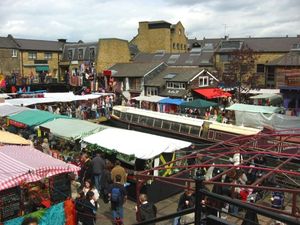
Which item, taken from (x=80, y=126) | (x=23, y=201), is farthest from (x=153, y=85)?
(x=23, y=201)

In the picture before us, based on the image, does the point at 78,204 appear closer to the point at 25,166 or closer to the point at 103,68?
the point at 25,166

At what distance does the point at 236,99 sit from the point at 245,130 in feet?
70.0

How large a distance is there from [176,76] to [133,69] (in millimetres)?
7521

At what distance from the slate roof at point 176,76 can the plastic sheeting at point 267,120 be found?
49.1 ft

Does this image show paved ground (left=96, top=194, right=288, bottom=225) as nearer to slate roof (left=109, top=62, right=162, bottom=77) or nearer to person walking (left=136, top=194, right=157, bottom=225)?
person walking (left=136, top=194, right=157, bottom=225)

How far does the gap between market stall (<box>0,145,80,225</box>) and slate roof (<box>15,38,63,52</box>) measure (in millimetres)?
44997

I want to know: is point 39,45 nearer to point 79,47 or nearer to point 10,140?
point 79,47

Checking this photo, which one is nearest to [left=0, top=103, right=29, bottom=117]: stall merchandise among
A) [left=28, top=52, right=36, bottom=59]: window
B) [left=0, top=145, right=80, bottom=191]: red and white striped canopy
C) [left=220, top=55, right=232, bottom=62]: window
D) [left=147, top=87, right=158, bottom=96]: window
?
[left=0, top=145, right=80, bottom=191]: red and white striped canopy

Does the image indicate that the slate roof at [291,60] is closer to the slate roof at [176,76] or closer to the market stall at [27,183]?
the slate roof at [176,76]

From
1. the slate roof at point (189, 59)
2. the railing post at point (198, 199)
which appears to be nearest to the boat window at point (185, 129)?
the railing post at point (198, 199)

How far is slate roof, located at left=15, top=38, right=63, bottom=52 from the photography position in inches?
2040

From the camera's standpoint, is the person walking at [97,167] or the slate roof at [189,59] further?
the slate roof at [189,59]

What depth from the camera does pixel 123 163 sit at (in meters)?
14.8

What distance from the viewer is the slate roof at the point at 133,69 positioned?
43312 mm
